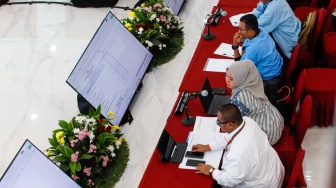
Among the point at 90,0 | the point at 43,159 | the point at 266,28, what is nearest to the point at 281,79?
the point at 266,28

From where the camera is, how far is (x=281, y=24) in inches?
169

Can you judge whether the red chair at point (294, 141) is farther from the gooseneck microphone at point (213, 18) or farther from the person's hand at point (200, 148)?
the gooseneck microphone at point (213, 18)

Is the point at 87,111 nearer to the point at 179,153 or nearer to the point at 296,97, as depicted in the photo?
the point at 179,153

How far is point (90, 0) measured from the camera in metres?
6.41

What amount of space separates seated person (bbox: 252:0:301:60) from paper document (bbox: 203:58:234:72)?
60cm

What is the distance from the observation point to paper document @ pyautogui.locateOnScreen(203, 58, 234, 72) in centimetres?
400

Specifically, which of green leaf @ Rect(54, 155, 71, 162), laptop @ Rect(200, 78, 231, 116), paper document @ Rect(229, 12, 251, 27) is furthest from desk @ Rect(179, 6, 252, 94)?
green leaf @ Rect(54, 155, 71, 162)

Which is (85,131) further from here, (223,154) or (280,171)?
(280,171)

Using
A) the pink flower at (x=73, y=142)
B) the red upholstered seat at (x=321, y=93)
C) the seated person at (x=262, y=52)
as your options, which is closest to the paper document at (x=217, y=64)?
the seated person at (x=262, y=52)

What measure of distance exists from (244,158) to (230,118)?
283 millimetres

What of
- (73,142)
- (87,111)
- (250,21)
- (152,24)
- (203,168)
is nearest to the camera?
(203,168)

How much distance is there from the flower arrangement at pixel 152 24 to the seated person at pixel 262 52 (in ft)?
3.50

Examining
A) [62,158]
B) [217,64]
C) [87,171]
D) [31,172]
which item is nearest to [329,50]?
[217,64]

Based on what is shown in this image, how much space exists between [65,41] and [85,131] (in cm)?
280
